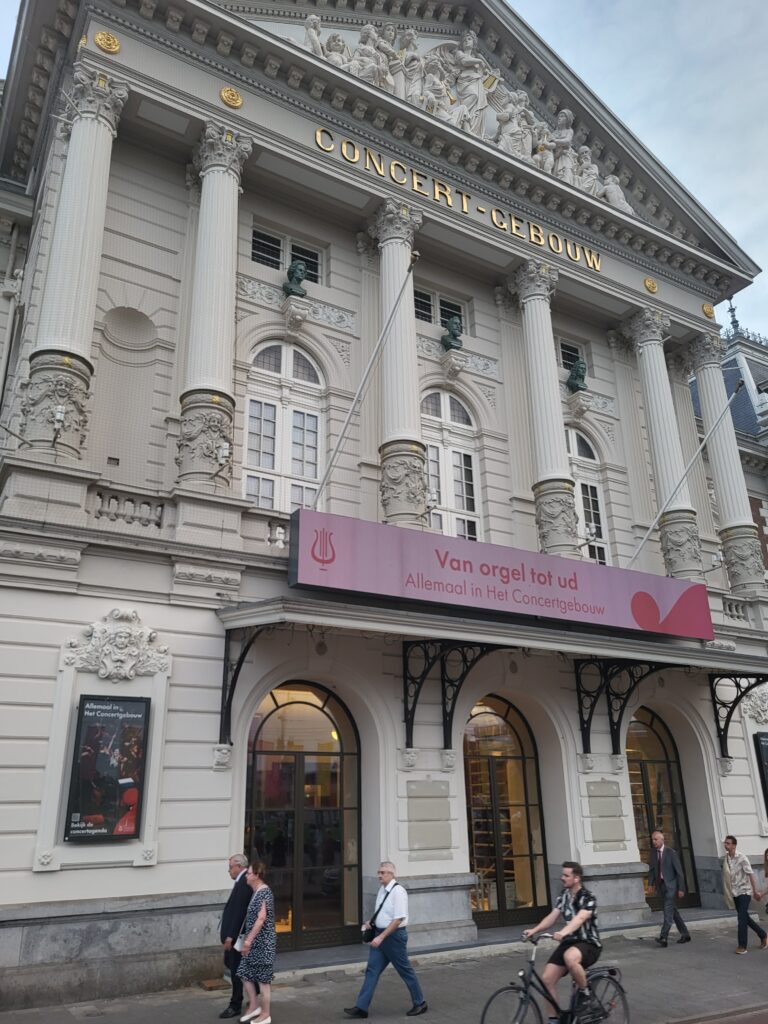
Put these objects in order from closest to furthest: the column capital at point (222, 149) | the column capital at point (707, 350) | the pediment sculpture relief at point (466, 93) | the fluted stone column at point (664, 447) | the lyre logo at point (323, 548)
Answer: the lyre logo at point (323, 548) → the column capital at point (222, 149) → the pediment sculpture relief at point (466, 93) → the fluted stone column at point (664, 447) → the column capital at point (707, 350)

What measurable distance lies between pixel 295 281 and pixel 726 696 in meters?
15.4

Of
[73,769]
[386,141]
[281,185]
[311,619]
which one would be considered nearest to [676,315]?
[386,141]

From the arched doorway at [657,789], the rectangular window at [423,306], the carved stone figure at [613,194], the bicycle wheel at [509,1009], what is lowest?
the bicycle wheel at [509,1009]

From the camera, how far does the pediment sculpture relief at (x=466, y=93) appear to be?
813 inches

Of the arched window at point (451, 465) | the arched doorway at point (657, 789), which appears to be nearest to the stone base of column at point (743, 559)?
the arched doorway at point (657, 789)

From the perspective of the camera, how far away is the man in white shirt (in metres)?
9.91

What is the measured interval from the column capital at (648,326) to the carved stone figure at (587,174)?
12.8 feet

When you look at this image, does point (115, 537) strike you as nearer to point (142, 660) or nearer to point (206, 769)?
point (142, 660)

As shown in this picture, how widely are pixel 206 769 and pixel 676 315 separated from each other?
65.7 ft

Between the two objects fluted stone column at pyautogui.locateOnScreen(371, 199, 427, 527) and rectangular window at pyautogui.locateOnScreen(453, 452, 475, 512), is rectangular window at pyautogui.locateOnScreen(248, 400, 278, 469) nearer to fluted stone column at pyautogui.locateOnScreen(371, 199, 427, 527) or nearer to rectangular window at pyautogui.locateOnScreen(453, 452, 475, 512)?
fluted stone column at pyautogui.locateOnScreen(371, 199, 427, 527)

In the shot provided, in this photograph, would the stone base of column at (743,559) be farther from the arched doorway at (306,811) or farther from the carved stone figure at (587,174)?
the arched doorway at (306,811)

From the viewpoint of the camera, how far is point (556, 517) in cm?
1942

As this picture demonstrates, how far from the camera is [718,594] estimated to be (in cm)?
2184

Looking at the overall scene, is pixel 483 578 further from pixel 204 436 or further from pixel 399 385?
pixel 204 436
